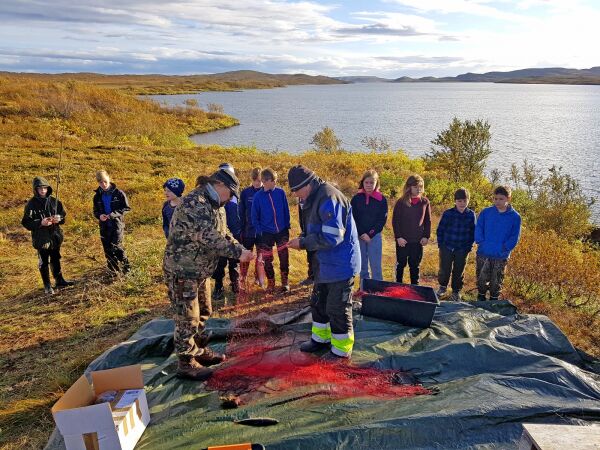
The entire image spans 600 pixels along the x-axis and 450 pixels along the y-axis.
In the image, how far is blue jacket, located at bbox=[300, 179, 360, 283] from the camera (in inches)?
157

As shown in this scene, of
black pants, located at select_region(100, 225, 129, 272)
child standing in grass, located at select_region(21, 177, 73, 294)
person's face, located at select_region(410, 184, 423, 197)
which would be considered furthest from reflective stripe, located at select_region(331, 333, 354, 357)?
child standing in grass, located at select_region(21, 177, 73, 294)

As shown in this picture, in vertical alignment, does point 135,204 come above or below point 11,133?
below

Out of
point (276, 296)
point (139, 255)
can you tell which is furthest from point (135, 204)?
point (276, 296)

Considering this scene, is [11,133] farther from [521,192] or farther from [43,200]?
[521,192]

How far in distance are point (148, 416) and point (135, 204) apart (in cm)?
903

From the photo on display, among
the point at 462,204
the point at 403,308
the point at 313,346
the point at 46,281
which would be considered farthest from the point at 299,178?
the point at 46,281

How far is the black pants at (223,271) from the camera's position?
654 centimetres

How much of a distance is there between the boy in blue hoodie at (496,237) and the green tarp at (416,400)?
126cm

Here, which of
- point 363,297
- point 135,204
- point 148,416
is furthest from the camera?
point 135,204

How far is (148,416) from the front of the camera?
11.5 feet

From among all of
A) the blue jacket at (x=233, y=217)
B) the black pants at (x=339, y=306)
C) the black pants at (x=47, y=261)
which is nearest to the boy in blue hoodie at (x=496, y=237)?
the black pants at (x=339, y=306)

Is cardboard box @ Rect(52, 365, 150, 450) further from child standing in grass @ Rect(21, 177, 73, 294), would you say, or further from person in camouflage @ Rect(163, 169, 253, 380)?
child standing in grass @ Rect(21, 177, 73, 294)

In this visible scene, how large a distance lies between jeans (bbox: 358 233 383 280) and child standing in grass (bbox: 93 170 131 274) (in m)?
3.82

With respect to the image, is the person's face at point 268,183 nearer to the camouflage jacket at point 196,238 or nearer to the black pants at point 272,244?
the black pants at point 272,244
